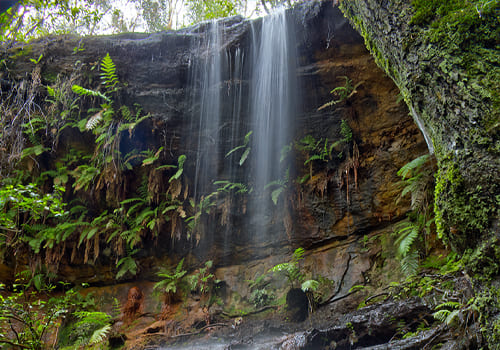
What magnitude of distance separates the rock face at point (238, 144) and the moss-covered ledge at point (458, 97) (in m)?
4.23

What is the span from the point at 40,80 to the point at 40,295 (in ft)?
15.9

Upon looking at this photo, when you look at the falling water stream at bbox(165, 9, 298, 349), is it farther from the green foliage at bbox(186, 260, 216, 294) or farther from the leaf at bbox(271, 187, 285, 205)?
the green foliage at bbox(186, 260, 216, 294)

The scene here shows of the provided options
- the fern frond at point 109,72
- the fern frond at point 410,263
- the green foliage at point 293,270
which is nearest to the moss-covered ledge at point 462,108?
the fern frond at point 410,263

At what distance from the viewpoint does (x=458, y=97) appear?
1592 millimetres

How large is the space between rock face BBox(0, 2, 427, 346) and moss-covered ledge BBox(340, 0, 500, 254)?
13.9 feet

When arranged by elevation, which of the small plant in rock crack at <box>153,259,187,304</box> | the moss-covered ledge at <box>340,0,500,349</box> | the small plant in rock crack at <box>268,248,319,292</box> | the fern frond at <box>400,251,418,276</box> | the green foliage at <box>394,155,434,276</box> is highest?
the moss-covered ledge at <box>340,0,500,349</box>

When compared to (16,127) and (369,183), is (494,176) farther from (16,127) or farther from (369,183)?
(16,127)

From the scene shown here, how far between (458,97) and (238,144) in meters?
5.82

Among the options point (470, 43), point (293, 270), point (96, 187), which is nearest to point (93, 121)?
point (96, 187)

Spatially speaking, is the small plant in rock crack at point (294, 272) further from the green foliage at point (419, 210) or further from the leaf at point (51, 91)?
the leaf at point (51, 91)

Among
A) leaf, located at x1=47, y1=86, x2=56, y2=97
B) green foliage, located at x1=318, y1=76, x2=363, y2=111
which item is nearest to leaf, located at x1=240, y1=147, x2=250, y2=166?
green foliage, located at x1=318, y1=76, x2=363, y2=111

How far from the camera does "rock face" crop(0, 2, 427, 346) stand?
20.0ft

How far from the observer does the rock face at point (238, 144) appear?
6102 millimetres

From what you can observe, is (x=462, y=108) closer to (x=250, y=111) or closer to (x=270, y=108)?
(x=270, y=108)
